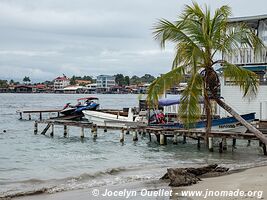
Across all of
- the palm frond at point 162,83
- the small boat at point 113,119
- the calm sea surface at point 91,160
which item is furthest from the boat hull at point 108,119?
the palm frond at point 162,83

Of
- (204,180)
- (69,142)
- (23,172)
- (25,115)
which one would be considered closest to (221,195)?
(204,180)

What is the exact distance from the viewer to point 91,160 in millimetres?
24172

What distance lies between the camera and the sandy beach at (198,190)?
12.0 meters

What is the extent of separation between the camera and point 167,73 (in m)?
17.4

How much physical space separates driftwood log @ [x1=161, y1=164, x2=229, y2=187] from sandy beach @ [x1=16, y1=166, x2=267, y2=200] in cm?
27

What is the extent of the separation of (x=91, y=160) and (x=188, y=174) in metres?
10.1

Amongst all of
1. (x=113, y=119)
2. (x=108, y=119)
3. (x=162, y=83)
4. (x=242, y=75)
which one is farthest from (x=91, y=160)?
(x=108, y=119)

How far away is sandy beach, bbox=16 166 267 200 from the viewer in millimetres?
11992

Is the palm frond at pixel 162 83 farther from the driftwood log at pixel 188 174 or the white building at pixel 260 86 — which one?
the white building at pixel 260 86

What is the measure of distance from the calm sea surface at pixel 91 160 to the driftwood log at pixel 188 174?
1.95 m

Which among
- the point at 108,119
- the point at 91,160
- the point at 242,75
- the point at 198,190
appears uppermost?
the point at 242,75

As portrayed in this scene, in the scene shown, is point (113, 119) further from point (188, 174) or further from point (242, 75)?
point (188, 174)

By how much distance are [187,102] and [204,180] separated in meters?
3.50

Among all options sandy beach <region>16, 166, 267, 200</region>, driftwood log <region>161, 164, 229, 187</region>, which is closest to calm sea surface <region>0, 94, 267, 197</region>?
sandy beach <region>16, 166, 267, 200</region>
